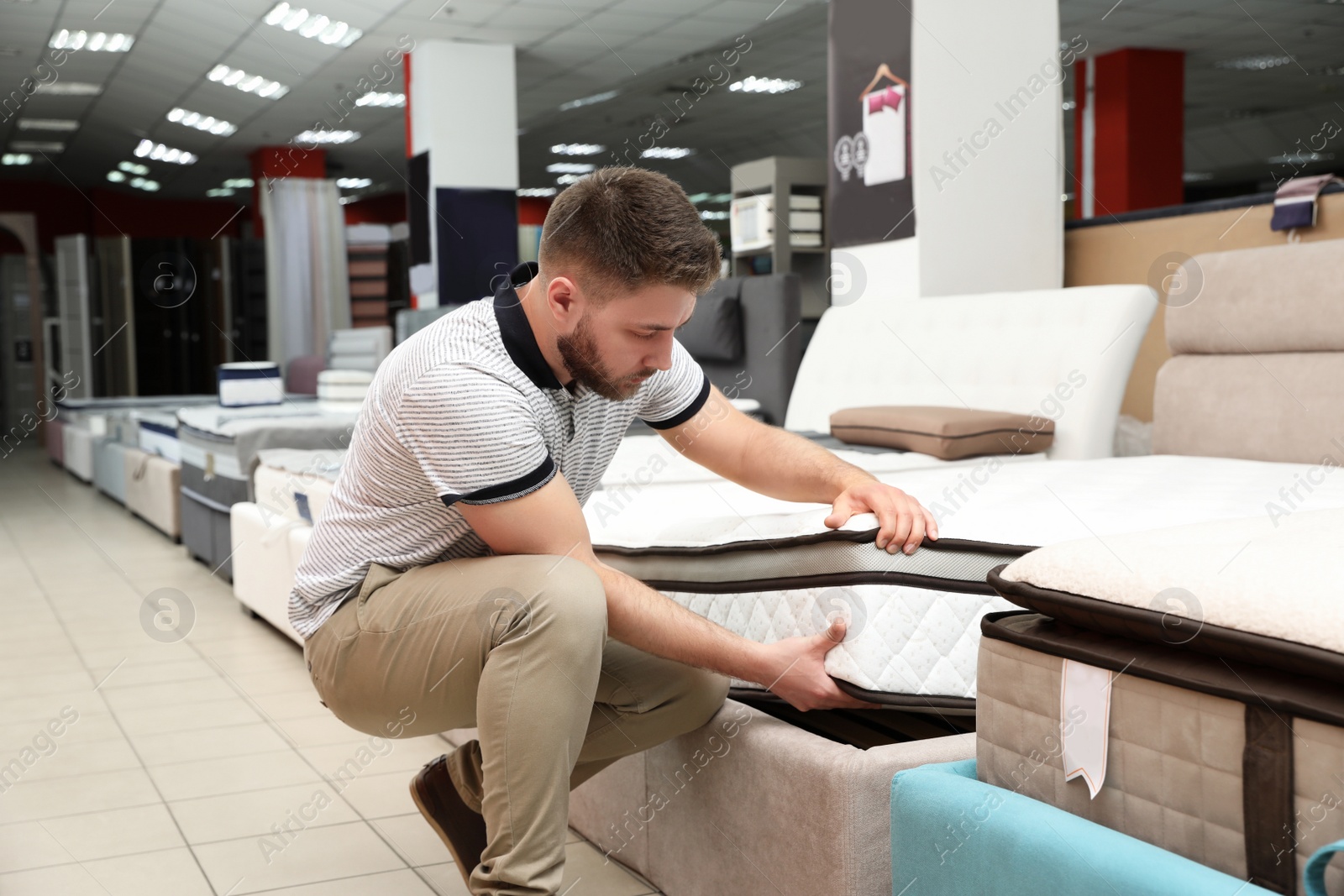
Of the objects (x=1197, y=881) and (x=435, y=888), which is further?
(x=435, y=888)

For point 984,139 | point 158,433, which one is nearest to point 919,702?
point 984,139

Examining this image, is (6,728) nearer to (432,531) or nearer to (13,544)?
(432,531)

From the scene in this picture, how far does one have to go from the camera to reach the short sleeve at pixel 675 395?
5.58 feet

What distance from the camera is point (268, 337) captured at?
442 inches

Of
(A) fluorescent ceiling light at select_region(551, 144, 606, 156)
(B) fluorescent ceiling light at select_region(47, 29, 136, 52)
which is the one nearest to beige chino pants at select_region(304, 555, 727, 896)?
(B) fluorescent ceiling light at select_region(47, 29, 136, 52)

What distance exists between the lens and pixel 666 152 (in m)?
14.0

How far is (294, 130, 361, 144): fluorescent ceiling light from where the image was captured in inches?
470

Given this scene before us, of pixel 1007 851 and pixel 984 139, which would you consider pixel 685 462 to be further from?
pixel 984 139

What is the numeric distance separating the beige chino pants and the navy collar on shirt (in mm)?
240

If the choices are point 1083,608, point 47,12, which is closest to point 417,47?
point 47,12

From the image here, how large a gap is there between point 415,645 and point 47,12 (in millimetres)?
8263

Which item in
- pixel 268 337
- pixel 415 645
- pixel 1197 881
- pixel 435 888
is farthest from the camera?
pixel 268 337

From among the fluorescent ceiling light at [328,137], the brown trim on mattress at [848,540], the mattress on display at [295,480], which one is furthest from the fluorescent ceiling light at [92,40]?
the brown trim on mattress at [848,540]

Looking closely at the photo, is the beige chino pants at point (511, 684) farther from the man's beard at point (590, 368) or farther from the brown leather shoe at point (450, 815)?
the man's beard at point (590, 368)
